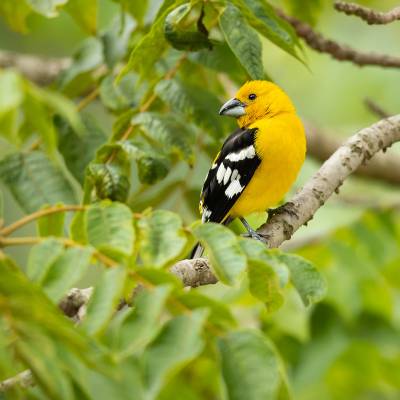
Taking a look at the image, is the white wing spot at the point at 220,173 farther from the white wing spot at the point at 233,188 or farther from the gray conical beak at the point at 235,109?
the gray conical beak at the point at 235,109

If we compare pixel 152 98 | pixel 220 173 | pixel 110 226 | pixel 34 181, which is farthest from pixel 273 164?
pixel 110 226

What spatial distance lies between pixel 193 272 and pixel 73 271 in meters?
0.76

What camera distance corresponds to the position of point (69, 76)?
172 inches

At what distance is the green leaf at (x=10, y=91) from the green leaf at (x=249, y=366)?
767 millimetres

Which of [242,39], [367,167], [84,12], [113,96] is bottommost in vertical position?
[367,167]

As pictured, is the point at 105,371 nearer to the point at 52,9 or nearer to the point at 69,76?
the point at 52,9

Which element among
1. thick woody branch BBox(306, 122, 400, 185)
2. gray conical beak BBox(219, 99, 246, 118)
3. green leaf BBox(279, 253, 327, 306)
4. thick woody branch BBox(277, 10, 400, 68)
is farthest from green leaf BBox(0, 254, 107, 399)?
thick woody branch BBox(306, 122, 400, 185)

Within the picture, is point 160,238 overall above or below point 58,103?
below

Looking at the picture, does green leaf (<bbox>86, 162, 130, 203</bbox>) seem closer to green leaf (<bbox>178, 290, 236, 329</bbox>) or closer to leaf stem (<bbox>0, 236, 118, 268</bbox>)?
leaf stem (<bbox>0, 236, 118, 268</bbox>)


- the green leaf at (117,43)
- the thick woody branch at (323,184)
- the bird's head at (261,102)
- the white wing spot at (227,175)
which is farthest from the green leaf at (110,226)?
the bird's head at (261,102)

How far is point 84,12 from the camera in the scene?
169 inches

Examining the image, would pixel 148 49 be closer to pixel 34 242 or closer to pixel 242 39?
pixel 242 39

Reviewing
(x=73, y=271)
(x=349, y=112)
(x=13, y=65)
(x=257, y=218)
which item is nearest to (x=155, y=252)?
(x=73, y=271)

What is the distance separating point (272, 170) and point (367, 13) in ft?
3.59
